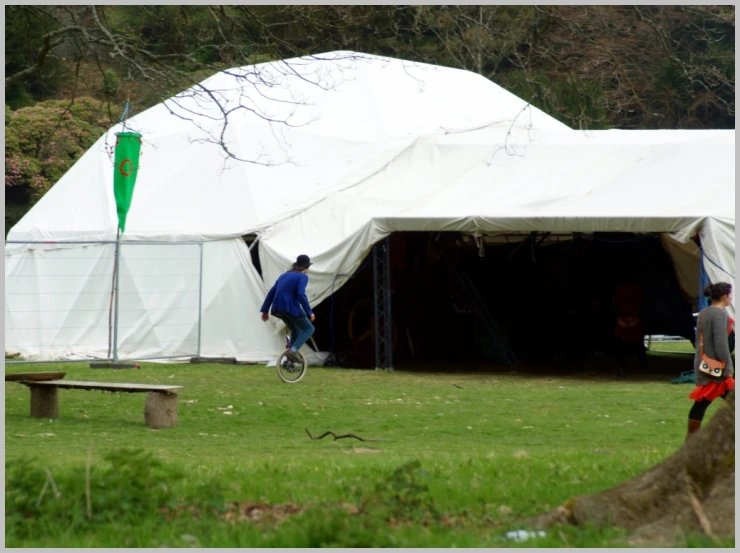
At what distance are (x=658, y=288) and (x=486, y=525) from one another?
16.5 meters

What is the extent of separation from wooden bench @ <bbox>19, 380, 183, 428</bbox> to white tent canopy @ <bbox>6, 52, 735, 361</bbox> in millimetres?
6517

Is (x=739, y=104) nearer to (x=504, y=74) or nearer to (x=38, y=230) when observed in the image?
(x=38, y=230)

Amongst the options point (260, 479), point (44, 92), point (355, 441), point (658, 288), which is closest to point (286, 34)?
point (658, 288)

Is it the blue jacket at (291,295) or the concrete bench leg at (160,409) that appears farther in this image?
the blue jacket at (291,295)

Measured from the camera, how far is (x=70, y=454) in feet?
32.5

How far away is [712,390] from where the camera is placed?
1038 centimetres

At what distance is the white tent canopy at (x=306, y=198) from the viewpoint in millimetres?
18969

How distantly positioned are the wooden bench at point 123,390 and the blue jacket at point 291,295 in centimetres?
451

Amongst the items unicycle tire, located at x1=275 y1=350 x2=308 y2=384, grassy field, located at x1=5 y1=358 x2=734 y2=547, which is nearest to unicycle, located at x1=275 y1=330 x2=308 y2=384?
unicycle tire, located at x1=275 y1=350 x2=308 y2=384

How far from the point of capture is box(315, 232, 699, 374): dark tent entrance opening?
70.1 feet

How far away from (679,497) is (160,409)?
7215 millimetres

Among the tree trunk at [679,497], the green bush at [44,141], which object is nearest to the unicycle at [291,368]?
the tree trunk at [679,497]

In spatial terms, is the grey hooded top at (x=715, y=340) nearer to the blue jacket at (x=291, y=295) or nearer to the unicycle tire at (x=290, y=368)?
the blue jacket at (x=291, y=295)

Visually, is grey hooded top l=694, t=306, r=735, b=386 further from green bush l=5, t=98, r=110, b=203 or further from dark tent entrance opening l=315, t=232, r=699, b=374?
green bush l=5, t=98, r=110, b=203
